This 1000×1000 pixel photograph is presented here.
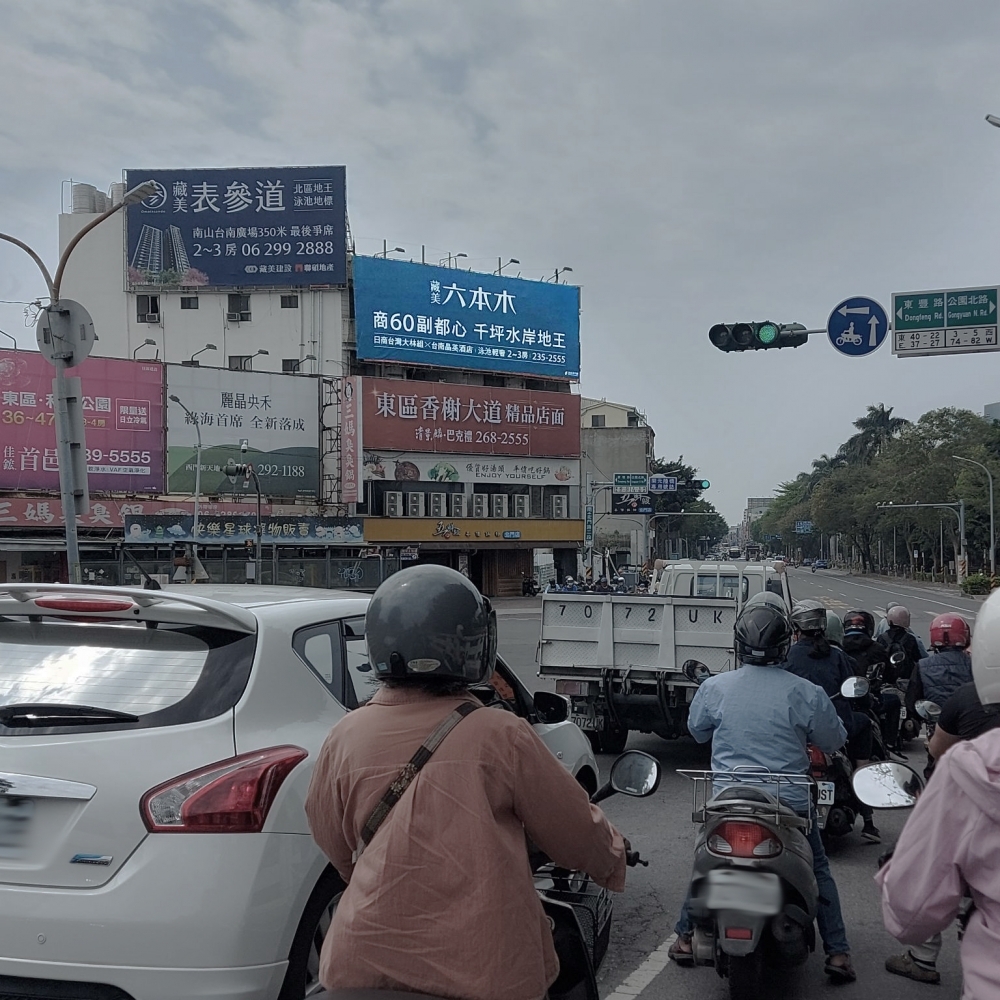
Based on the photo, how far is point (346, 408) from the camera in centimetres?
4797

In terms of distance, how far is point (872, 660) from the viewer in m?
8.94

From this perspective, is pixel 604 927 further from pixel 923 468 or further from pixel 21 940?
pixel 923 468

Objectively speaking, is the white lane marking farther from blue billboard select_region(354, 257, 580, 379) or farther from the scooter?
blue billboard select_region(354, 257, 580, 379)

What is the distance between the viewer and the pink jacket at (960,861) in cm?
187

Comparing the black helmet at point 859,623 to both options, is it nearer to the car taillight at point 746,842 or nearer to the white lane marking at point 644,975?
the white lane marking at point 644,975

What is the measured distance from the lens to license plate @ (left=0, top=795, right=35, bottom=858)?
9.94 ft

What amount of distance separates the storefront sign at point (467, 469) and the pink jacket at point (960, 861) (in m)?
49.7

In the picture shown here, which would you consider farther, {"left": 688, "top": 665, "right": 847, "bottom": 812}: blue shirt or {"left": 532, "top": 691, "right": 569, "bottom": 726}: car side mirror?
{"left": 532, "top": 691, "right": 569, "bottom": 726}: car side mirror

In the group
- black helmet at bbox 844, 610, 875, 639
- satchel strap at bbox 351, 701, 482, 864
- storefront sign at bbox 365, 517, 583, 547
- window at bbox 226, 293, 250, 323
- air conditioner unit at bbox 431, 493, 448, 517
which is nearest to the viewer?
satchel strap at bbox 351, 701, 482, 864

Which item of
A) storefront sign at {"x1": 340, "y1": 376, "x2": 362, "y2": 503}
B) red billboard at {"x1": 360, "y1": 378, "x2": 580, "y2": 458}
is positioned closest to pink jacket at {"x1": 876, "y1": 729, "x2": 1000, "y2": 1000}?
storefront sign at {"x1": 340, "y1": 376, "x2": 362, "y2": 503}

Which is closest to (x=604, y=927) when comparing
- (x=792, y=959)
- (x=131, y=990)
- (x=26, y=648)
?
(x=792, y=959)

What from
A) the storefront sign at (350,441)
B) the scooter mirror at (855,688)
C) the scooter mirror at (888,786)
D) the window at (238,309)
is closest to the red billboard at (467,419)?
the storefront sign at (350,441)

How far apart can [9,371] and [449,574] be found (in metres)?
42.1

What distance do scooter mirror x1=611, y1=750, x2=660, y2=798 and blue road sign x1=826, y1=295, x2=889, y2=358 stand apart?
11.8 meters
